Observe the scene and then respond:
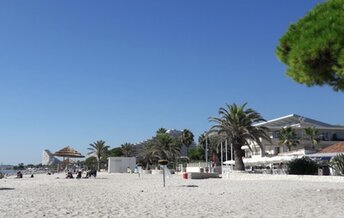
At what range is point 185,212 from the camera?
12391mm

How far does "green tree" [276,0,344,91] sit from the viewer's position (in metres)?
11.7

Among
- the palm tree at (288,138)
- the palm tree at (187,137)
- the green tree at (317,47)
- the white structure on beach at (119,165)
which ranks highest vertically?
the palm tree at (187,137)

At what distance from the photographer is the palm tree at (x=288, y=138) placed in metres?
65.3

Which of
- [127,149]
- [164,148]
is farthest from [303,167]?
[127,149]

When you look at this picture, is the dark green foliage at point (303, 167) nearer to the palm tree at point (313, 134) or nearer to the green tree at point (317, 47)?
the green tree at point (317, 47)

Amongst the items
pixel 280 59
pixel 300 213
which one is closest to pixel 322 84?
pixel 280 59

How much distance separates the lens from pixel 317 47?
12.0 m

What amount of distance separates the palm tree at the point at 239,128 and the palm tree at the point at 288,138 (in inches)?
1019

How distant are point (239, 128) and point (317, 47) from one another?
1111 inches

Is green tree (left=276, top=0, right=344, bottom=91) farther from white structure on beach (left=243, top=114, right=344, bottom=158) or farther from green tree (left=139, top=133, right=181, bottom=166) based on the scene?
green tree (left=139, top=133, right=181, bottom=166)

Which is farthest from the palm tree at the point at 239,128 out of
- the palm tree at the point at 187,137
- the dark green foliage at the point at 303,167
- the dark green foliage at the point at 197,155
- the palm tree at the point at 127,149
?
the palm tree at the point at 127,149

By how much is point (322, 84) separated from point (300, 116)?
68.9m

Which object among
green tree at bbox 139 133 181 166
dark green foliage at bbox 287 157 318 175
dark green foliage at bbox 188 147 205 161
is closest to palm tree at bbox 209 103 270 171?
dark green foliage at bbox 287 157 318 175

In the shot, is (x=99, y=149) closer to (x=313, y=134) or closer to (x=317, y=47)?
(x=313, y=134)
